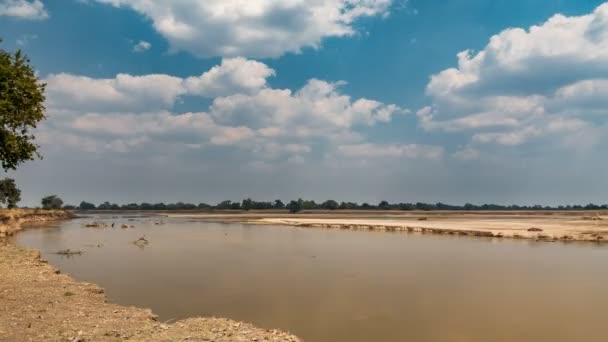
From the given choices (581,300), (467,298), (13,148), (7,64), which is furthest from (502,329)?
(7,64)

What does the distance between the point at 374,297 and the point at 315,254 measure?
18825mm

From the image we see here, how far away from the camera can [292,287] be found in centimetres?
2405

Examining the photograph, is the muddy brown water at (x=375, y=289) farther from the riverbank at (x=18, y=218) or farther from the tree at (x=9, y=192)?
the tree at (x=9, y=192)

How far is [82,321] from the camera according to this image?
1425 centimetres

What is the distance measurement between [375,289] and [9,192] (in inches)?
4562

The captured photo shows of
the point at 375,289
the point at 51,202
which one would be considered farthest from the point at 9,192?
the point at 375,289

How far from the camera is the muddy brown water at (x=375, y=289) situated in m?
16.7

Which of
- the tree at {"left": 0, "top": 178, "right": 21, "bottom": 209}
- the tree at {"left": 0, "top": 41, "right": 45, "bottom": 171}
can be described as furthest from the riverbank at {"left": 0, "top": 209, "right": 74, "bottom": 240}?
the tree at {"left": 0, "top": 41, "right": 45, "bottom": 171}

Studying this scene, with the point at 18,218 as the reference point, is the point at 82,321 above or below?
below

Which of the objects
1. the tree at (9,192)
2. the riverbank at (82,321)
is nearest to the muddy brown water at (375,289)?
the riverbank at (82,321)

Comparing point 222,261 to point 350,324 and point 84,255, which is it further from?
point 350,324

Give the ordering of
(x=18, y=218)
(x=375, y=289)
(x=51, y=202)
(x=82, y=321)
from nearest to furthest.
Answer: (x=82, y=321), (x=375, y=289), (x=18, y=218), (x=51, y=202)

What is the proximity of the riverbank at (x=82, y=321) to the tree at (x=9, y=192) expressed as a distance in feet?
342

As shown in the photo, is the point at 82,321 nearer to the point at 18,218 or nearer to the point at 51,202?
the point at 18,218
